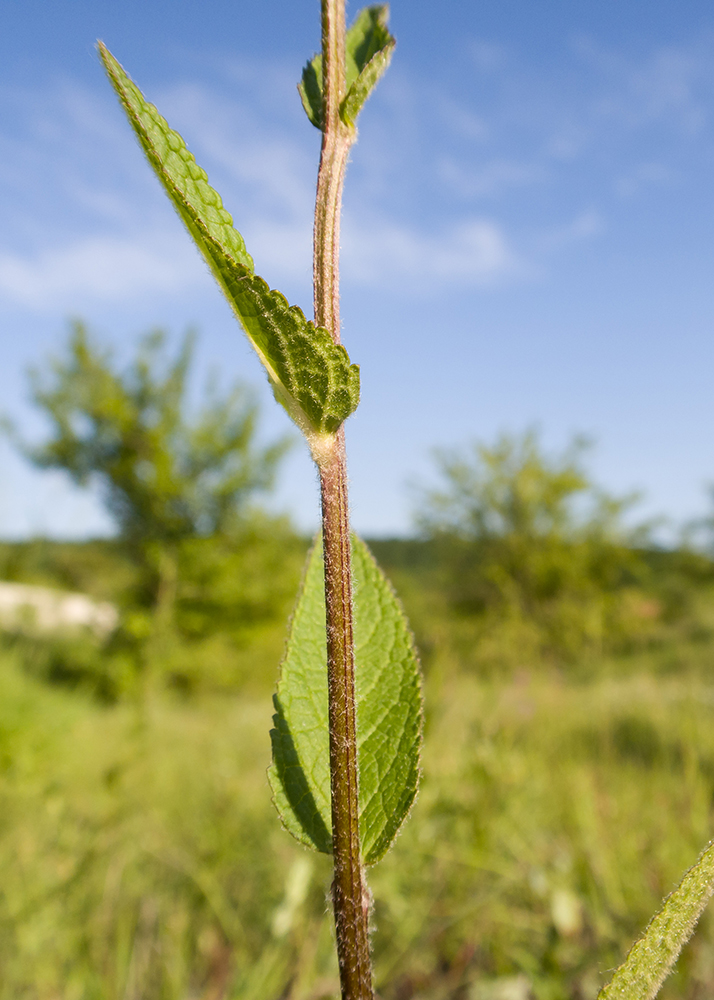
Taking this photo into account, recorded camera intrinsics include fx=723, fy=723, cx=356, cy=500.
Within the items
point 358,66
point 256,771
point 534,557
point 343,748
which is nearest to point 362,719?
point 343,748

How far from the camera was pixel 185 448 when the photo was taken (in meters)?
11.3

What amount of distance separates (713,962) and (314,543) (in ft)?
6.25

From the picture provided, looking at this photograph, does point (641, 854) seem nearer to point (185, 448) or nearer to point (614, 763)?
point (614, 763)

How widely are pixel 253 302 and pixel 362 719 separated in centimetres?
20

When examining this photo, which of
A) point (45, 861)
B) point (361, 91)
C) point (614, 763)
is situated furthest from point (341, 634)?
point (614, 763)

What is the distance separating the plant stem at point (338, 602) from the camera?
0.85 feet

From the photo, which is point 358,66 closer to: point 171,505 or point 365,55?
point 365,55

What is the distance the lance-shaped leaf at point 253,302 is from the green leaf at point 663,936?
20 cm

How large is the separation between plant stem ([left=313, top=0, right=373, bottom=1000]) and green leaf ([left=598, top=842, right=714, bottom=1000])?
0.09m

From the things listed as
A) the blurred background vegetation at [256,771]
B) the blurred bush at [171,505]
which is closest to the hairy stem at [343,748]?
the blurred background vegetation at [256,771]

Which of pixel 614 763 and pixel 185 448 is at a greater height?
pixel 185 448

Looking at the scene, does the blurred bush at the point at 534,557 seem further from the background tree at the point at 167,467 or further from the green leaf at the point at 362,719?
the green leaf at the point at 362,719

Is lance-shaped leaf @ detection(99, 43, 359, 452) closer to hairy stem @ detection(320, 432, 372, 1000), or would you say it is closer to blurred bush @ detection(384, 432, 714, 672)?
hairy stem @ detection(320, 432, 372, 1000)

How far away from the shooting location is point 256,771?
208 inches
